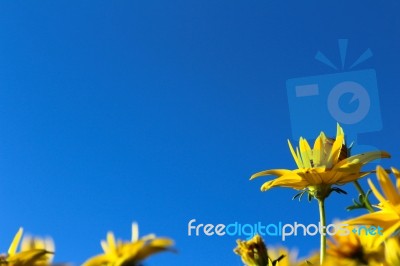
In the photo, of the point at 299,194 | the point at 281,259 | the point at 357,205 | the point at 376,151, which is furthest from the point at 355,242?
the point at 299,194

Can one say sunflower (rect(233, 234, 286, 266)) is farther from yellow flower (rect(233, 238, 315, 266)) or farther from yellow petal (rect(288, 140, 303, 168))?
yellow petal (rect(288, 140, 303, 168))

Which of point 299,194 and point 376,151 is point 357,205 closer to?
point 376,151

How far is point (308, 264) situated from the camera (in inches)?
44.7

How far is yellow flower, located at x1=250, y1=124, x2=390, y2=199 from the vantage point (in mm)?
1761

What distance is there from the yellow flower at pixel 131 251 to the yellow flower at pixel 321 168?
3.42ft

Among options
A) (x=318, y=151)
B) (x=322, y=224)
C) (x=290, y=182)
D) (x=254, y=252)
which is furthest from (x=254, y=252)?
(x=318, y=151)

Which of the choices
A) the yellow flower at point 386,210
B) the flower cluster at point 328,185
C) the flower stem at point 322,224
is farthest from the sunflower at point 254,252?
the yellow flower at point 386,210

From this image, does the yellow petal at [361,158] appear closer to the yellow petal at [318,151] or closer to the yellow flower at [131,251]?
the yellow petal at [318,151]

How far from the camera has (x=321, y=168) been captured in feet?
5.96

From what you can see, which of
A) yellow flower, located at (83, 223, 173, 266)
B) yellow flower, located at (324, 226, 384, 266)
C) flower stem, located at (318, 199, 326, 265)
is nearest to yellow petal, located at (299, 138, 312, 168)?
flower stem, located at (318, 199, 326, 265)

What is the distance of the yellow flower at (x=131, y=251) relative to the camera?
75cm

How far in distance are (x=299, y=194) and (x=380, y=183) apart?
115 centimetres

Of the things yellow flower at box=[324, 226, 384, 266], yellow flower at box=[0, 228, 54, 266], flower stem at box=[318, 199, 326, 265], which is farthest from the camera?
flower stem at box=[318, 199, 326, 265]

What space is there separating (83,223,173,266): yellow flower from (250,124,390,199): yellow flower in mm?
1043
